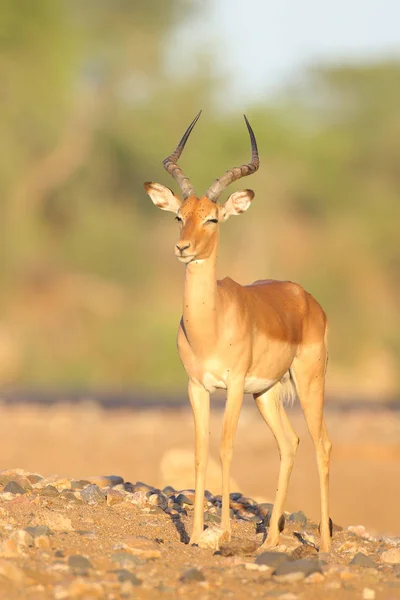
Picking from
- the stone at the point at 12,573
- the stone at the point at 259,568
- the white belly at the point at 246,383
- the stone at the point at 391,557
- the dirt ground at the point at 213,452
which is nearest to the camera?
the stone at the point at 12,573

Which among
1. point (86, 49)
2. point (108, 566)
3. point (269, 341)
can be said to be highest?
point (86, 49)

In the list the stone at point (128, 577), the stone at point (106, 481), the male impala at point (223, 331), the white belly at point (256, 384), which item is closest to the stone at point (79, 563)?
the stone at point (128, 577)

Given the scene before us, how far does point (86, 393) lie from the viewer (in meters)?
32.7

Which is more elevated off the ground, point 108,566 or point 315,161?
point 315,161

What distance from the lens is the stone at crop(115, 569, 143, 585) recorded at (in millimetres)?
8773

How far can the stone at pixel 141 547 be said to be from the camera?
31.9ft

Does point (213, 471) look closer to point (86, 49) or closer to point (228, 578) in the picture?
point (228, 578)

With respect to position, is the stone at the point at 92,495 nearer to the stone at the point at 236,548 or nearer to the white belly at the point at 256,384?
the white belly at the point at 256,384

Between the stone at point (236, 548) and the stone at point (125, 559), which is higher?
the stone at point (236, 548)

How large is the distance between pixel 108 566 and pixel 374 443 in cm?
1382

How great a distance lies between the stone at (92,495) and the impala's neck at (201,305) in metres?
2.27

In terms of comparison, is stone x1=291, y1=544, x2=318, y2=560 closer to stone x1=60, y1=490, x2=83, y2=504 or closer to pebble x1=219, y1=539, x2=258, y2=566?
pebble x1=219, y1=539, x2=258, y2=566

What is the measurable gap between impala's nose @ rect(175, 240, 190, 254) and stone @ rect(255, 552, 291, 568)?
91.4 inches

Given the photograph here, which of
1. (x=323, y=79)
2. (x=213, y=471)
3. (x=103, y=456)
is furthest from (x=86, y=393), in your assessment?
(x=323, y=79)
